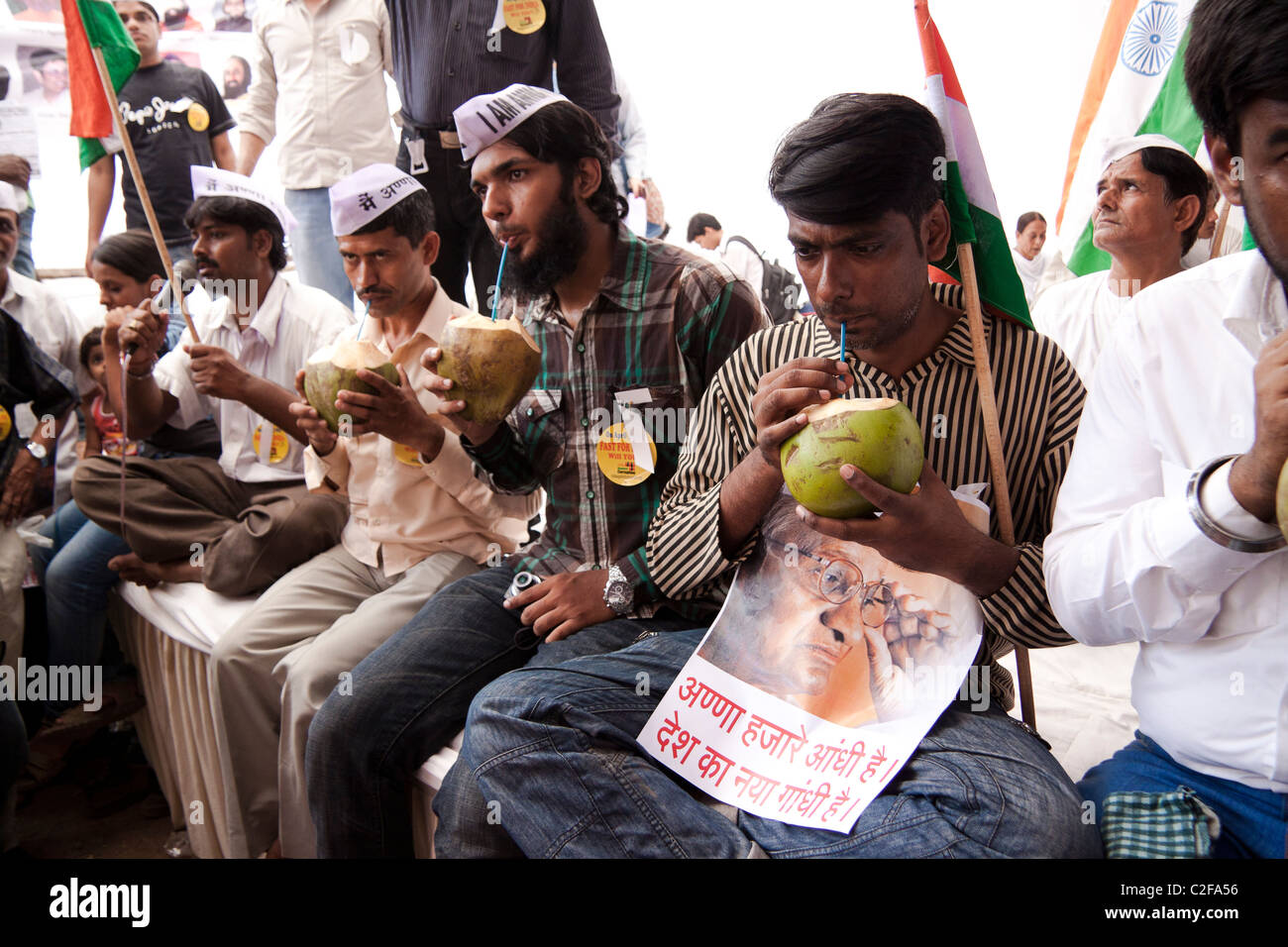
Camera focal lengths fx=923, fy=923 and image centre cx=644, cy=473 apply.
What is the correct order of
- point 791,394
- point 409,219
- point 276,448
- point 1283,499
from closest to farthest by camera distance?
1. point 1283,499
2. point 791,394
3. point 409,219
4. point 276,448

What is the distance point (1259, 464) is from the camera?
915 millimetres

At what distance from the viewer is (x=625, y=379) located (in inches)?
76.6

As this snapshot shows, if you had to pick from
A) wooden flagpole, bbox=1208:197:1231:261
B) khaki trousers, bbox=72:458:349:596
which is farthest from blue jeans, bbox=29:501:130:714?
wooden flagpole, bbox=1208:197:1231:261

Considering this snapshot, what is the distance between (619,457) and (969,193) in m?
0.82

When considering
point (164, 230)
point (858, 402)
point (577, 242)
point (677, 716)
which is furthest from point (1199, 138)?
point (164, 230)

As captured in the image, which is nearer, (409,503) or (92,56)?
(409,503)

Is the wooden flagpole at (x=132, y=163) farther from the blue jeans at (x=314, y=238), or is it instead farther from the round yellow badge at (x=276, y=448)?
the blue jeans at (x=314, y=238)

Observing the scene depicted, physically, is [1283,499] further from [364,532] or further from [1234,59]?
[364,532]

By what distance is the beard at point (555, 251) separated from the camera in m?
1.98

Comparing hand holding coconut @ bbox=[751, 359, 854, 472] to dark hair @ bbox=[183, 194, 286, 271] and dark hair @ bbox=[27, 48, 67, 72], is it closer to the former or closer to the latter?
dark hair @ bbox=[183, 194, 286, 271]

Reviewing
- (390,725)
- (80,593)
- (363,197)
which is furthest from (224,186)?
(390,725)

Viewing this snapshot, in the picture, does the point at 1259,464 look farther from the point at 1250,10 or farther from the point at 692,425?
the point at 692,425

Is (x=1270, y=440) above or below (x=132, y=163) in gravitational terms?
below
